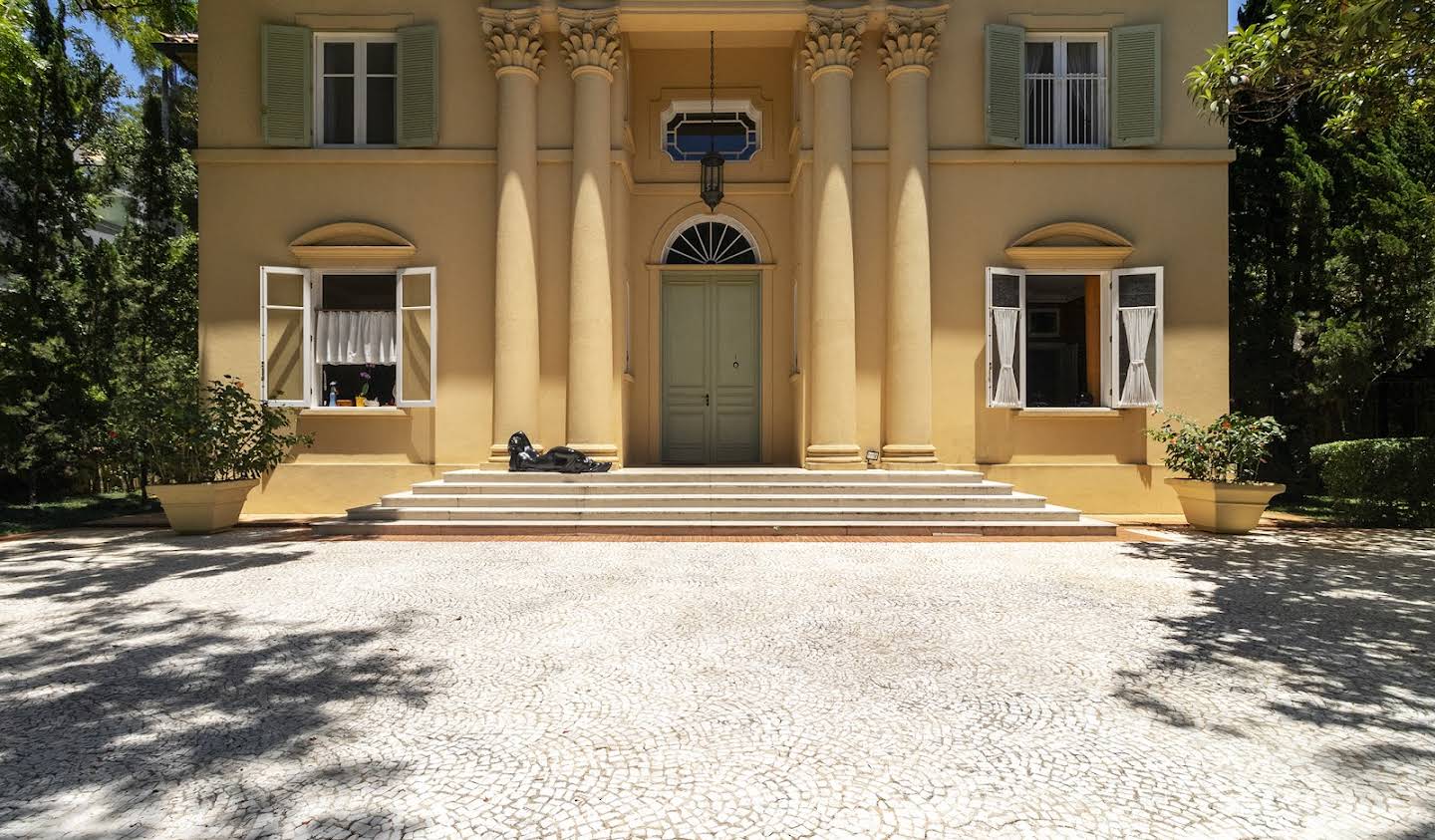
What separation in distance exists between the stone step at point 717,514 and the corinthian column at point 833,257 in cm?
158

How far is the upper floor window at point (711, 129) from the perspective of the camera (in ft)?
36.6

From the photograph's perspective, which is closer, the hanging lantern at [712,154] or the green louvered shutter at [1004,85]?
the hanging lantern at [712,154]

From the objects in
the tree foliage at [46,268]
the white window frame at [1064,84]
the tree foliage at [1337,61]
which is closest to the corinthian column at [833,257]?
the white window frame at [1064,84]

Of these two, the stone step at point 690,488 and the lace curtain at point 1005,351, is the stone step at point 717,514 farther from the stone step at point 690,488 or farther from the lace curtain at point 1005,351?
the lace curtain at point 1005,351

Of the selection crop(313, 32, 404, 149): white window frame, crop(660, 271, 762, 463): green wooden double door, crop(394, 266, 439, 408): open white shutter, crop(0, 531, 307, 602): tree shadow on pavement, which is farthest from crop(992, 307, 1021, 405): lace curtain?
crop(313, 32, 404, 149): white window frame

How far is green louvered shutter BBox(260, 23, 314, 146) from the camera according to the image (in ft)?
32.0

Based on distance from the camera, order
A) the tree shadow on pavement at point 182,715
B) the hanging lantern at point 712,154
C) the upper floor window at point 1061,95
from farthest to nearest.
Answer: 1. the upper floor window at point 1061,95
2. the hanging lantern at point 712,154
3. the tree shadow on pavement at point 182,715

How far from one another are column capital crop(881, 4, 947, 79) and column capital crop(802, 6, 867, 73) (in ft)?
1.47

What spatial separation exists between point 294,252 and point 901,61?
29.5 ft

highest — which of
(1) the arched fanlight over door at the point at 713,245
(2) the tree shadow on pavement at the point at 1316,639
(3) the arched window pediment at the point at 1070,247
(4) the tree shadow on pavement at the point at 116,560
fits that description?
(1) the arched fanlight over door at the point at 713,245

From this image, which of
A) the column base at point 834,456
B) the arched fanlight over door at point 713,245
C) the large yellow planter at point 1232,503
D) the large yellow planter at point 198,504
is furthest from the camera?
the arched fanlight over door at point 713,245

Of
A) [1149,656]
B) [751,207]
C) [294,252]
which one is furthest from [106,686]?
[751,207]

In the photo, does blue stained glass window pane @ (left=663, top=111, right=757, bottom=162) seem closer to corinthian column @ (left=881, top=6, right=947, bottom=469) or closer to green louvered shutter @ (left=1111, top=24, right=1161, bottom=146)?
corinthian column @ (left=881, top=6, right=947, bottom=469)

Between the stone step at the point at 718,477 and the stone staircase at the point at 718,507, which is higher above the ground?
the stone step at the point at 718,477
